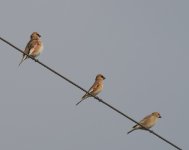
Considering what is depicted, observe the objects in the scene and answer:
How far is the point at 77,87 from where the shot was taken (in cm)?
1334

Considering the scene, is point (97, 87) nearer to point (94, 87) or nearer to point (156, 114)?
point (94, 87)

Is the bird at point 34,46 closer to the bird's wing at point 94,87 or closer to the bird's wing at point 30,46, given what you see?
the bird's wing at point 30,46

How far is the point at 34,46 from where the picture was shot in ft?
65.2

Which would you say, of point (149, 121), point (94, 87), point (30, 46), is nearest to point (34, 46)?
point (30, 46)

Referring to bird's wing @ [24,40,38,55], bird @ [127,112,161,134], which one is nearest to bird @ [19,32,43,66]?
bird's wing @ [24,40,38,55]

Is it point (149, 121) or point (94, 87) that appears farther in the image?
point (149, 121)

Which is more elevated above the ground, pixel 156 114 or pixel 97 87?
pixel 156 114

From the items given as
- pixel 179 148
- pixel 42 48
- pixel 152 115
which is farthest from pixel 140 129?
pixel 179 148

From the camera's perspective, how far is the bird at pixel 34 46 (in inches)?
767

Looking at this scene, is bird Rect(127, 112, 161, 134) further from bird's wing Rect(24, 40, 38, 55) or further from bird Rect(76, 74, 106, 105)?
bird's wing Rect(24, 40, 38, 55)

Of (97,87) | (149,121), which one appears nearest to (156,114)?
(149,121)

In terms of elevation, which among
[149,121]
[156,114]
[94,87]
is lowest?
[149,121]

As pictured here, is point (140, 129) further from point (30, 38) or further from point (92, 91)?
point (30, 38)

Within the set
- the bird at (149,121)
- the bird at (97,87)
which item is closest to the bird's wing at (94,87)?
the bird at (97,87)
